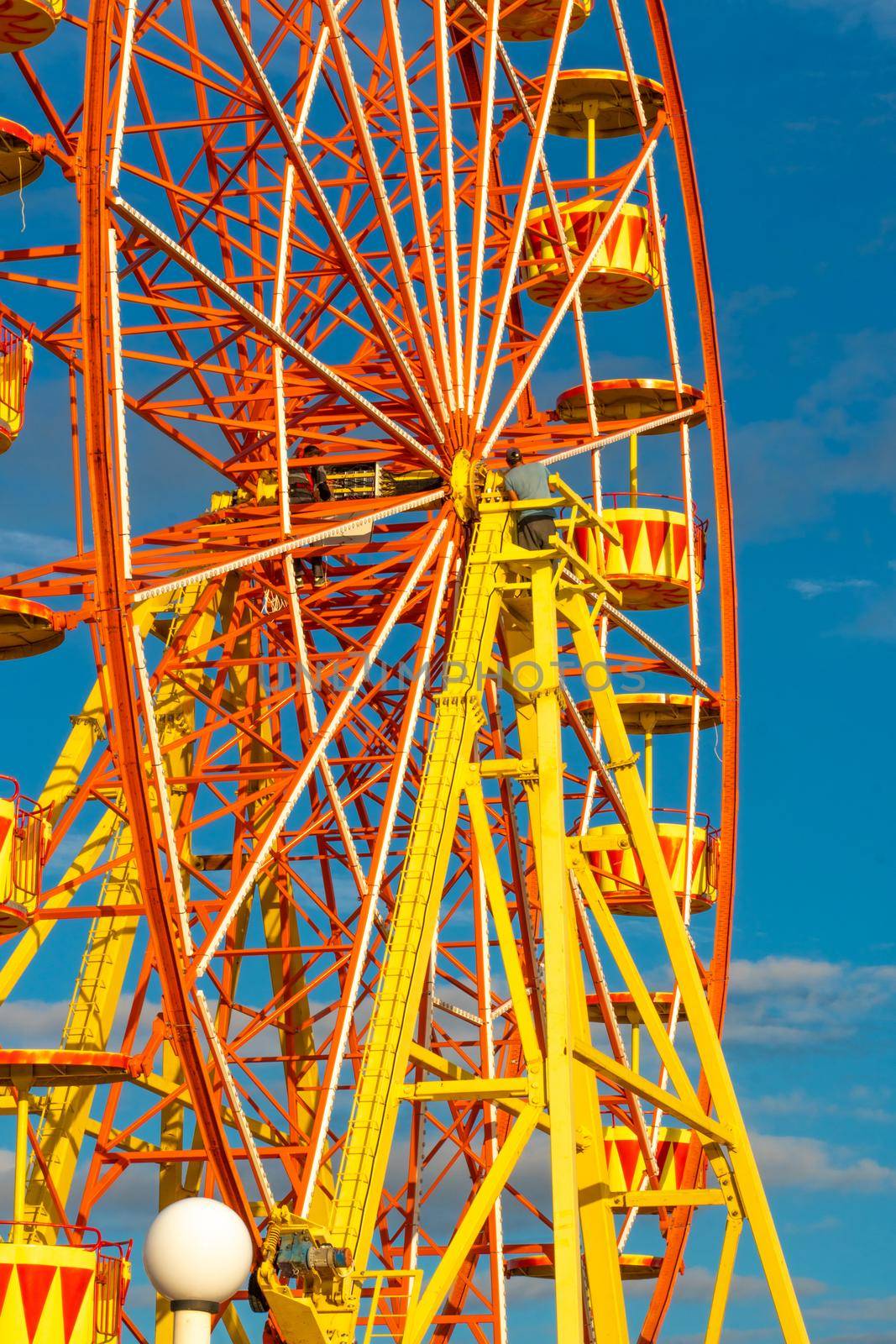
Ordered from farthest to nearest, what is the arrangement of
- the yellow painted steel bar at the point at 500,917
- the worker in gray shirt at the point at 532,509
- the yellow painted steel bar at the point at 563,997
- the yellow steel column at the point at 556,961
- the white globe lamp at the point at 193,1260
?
the worker in gray shirt at the point at 532,509, the yellow painted steel bar at the point at 500,917, the yellow painted steel bar at the point at 563,997, the yellow steel column at the point at 556,961, the white globe lamp at the point at 193,1260

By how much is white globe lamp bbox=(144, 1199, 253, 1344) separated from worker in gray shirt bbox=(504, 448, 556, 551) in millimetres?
11528

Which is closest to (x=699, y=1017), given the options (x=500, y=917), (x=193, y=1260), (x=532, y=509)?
(x=500, y=917)

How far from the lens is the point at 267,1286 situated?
19281 millimetres

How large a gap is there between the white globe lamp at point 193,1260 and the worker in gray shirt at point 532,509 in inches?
454

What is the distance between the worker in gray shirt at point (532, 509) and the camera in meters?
24.8

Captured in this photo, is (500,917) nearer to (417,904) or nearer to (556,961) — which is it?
(417,904)

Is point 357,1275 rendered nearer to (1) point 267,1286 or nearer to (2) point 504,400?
(1) point 267,1286

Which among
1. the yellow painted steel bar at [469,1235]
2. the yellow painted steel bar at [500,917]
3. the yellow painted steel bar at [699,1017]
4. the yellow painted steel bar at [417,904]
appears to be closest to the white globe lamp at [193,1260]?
the yellow painted steel bar at [417,904]

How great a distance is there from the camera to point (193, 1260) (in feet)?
45.5

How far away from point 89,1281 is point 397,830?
35.7 ft

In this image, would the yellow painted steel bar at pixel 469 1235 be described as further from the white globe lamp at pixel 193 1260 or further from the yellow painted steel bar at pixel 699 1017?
the white globe lamp at pixel 193 1260

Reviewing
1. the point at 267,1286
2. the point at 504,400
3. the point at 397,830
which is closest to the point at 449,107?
the point at 504,400

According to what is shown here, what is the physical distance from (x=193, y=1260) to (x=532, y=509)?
11.9 meters

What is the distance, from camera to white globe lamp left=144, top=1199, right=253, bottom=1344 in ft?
45.5
